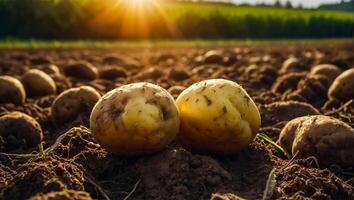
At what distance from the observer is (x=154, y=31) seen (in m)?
32.8

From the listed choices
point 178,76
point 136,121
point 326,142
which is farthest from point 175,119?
point 178,76

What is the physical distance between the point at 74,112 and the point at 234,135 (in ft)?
6.89

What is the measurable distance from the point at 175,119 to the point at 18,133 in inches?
70.1

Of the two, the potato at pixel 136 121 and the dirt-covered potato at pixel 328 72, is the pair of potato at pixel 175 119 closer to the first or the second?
the potato at pixel 136 121

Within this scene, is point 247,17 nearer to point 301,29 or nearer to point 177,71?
point 301,29

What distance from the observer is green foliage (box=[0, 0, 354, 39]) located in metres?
25.7

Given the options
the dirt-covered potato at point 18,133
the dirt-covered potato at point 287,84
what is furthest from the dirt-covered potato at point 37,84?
the dirt-covered potato at point 287,84

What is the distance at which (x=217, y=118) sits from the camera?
3576 millimetres

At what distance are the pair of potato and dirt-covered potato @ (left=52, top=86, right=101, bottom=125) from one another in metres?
1.57

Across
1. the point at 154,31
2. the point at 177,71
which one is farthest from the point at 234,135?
the point at 154,31

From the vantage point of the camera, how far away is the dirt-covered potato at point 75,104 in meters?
5.17

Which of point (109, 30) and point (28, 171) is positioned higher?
point (28, 171)

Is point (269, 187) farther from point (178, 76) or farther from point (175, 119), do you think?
point (178, 76)

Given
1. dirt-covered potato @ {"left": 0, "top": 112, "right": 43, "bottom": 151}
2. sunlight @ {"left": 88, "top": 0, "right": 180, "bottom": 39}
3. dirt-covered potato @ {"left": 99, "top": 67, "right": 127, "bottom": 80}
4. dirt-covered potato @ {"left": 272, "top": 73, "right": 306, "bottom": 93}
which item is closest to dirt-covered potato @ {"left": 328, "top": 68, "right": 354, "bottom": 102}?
dirt-covered potato @ {"left": 272, "top": 73, "right": 306, "bottom": 93}
